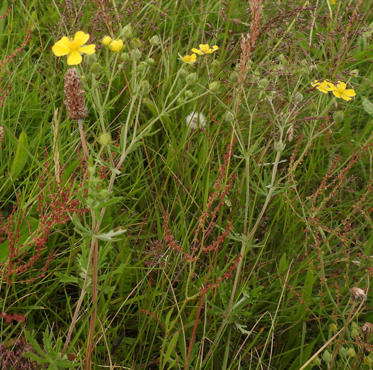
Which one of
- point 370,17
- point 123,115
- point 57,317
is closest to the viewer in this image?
point 57,317

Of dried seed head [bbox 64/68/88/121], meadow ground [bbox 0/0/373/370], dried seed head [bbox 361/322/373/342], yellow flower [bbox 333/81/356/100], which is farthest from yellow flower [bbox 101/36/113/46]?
dried seed head [bbox 361/322/373/342]

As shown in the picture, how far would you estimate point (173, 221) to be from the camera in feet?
6.12

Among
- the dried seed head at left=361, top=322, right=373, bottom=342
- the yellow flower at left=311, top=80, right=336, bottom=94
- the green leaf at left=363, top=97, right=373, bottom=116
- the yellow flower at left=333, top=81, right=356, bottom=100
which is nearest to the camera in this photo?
the dried seed head at left=361, top=322, right=373, bottom=342

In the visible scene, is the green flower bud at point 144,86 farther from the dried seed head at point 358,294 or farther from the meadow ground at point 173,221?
the dried seed head at point 358,294

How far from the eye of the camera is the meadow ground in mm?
1460

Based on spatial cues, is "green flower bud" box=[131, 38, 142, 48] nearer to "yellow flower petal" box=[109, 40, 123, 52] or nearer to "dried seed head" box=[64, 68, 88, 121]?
"yellow flower petal" box=[109, 40, 123, 52]

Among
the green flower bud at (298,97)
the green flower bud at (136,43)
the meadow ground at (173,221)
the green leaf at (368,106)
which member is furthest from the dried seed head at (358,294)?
the green leaf at (368,106)

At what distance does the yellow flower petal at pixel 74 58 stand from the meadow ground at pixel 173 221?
0.03 meters

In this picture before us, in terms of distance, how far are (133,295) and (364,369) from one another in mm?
816

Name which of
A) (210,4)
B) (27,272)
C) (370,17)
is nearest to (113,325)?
(27,272)

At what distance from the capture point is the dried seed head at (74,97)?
1373mm

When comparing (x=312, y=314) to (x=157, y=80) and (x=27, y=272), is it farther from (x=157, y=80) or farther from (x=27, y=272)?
(x=157, y=80)

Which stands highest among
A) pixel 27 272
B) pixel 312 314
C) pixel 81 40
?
pixel 81 40

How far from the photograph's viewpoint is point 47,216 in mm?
1600
